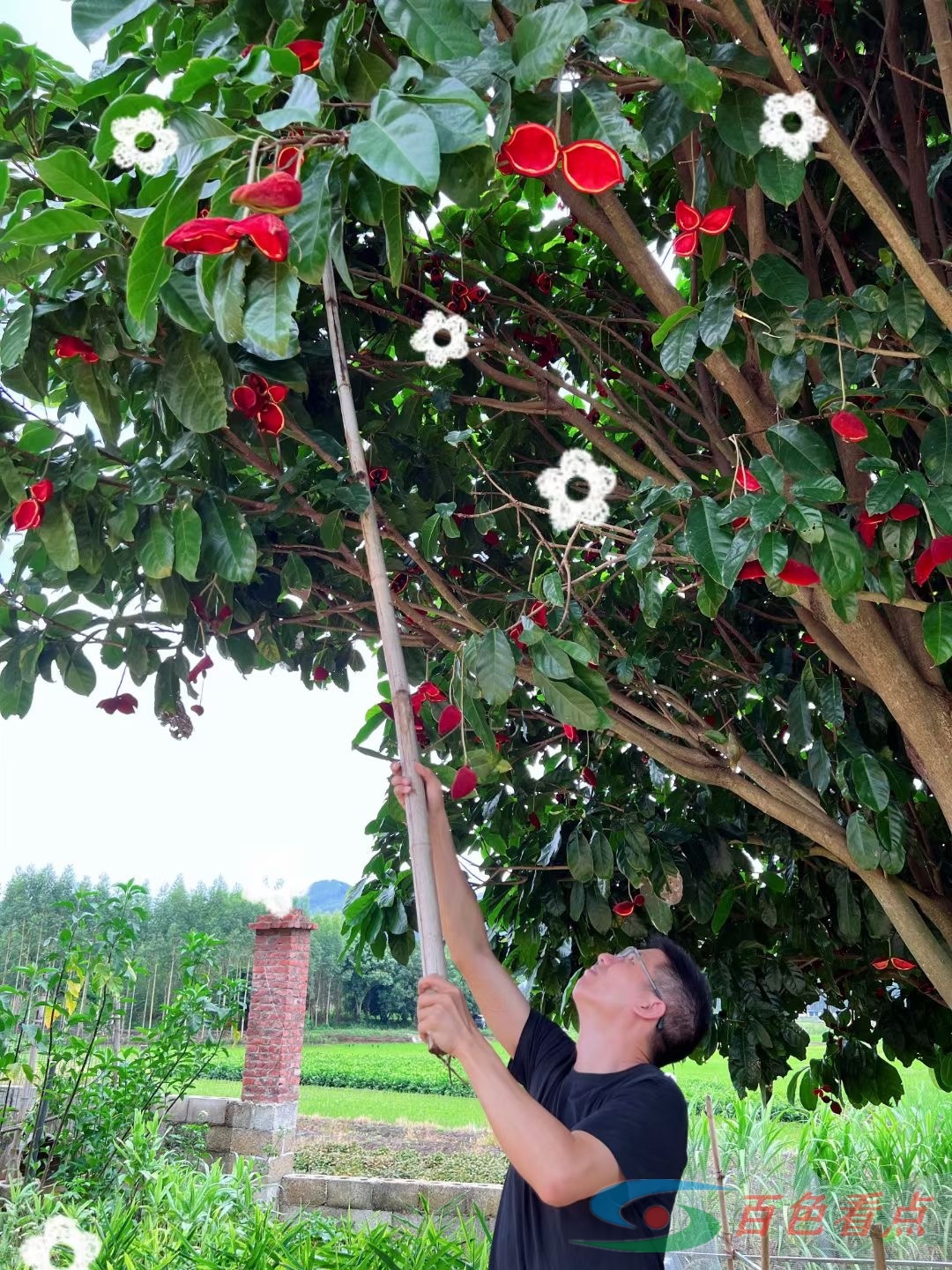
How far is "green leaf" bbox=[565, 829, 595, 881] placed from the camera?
72.8 inches

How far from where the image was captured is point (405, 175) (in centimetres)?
64

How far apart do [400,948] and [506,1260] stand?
3.23 feet

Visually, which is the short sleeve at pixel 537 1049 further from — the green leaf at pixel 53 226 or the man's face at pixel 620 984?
the green leaf at pixel 53 226

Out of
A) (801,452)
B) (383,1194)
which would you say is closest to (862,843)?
(801,452)

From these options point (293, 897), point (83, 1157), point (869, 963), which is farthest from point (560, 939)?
point (293, 897)

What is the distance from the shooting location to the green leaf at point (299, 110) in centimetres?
66

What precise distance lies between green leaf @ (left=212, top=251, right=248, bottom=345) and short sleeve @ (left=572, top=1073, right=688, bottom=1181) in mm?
765

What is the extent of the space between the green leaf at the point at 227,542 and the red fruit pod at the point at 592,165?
64cm

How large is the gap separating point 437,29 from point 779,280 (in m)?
0.56

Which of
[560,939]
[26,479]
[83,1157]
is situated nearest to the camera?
[26,479]

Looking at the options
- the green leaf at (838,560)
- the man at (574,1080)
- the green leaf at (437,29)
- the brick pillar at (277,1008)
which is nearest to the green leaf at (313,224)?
the green leaf at (437,29)

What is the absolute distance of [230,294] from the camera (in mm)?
726

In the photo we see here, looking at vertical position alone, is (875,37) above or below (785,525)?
above

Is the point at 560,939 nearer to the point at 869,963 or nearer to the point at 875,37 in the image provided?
the point at 869,963
